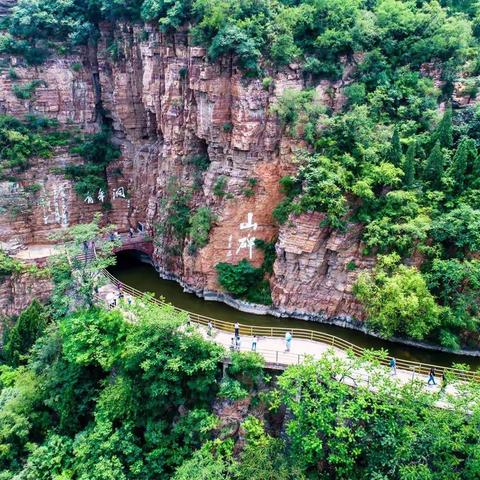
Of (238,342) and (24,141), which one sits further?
(24,141)

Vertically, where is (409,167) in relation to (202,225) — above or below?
above

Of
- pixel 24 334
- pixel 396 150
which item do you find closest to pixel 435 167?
pixel 396 150

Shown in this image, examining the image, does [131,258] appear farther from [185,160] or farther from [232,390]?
[232,390]

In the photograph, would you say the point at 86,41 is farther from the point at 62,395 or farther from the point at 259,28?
the point at 62,395

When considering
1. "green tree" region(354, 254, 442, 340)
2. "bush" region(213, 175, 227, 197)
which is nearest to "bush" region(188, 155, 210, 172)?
"bush" region(213, 175, 227, 197)

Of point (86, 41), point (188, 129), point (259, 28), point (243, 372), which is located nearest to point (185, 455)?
point (243, 372)

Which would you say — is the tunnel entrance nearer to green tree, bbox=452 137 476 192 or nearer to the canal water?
the canal water

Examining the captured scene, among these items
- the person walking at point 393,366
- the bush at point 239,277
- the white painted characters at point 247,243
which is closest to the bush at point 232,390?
the person walking at point 393,366
